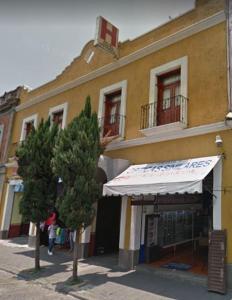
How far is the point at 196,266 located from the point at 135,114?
616cm

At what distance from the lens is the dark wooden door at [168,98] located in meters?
10.4

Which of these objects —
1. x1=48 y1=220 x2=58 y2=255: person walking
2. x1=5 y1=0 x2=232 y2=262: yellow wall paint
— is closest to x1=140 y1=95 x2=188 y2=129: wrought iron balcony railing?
x1=5 y1=0 x2=232 y2=262: yellow wall paint

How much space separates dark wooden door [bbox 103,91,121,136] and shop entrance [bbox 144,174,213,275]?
3752 mm

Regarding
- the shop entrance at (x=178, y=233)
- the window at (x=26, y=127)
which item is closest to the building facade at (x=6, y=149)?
the window at (x=26, y=127)

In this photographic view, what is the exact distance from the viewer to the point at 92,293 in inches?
298

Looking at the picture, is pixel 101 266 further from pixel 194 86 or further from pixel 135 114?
pixel 194 86

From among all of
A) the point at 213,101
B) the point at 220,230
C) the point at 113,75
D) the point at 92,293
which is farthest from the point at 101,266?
the point at 113,75

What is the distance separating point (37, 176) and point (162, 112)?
17.1ft

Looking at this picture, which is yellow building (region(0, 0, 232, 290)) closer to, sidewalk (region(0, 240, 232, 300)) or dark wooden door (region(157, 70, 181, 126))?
dark wooden door (region(157, 70, 181, 126))

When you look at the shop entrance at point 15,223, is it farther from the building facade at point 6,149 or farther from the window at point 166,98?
the window at point 166,98

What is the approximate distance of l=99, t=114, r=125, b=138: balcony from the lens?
11.8m

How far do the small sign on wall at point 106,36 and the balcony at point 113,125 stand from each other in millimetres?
2827

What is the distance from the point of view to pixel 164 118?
1069 centimetres

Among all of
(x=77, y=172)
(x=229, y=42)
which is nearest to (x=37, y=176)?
(x=77, y=172)
